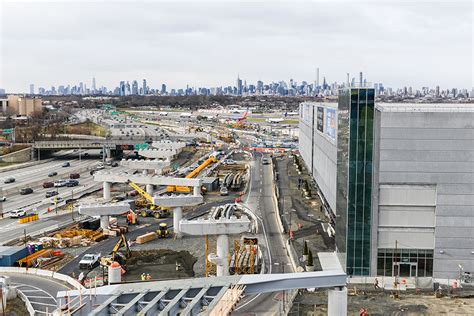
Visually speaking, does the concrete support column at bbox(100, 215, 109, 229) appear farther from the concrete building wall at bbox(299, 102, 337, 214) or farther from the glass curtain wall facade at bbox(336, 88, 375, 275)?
the glass curtain wall facade at bbox(336, 88, 375, 275)

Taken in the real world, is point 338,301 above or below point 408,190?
below

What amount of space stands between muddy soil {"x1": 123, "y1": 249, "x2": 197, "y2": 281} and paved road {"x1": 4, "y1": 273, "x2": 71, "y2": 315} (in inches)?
124

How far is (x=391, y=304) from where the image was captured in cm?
2086

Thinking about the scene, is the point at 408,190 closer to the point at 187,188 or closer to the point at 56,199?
the point at 187,188

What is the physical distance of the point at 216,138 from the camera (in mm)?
95438

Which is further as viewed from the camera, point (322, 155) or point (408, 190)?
point (322, 155)

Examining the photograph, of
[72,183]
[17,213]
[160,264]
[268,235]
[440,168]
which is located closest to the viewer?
[440,168]

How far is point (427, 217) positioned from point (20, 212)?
28.4m

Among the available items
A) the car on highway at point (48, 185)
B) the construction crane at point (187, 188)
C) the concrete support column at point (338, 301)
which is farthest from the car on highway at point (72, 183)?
the concrete support column at point (338, 301)

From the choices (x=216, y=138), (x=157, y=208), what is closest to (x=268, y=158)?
(x=216, y=138)

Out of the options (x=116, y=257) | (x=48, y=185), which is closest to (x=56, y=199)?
(x=48, y=185)

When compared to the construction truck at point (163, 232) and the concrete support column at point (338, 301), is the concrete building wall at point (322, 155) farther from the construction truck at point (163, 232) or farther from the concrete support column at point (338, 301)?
the concrete support column at point (338, 301)

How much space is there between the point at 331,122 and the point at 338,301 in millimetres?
17714

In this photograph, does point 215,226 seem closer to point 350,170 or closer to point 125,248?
point 350,170
